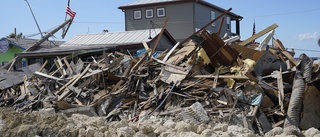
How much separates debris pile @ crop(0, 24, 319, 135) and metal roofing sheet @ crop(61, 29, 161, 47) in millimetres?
6455

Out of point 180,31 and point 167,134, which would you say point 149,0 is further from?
point 167,134

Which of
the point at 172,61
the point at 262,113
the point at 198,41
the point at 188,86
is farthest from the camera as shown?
the point at 172,61

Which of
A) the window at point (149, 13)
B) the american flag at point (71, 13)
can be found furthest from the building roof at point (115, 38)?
the window at point (149, 13)

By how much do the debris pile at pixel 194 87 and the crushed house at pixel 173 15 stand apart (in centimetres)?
1296

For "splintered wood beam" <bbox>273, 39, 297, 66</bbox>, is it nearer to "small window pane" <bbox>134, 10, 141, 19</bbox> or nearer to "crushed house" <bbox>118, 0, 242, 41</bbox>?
"crushed house" <bbox>118, 0, 242, 41</bbox>

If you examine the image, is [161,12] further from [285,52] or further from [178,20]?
[285,52]

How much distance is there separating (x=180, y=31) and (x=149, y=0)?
351 cm

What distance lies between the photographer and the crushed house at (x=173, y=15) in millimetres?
25969

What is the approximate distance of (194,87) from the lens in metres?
10.4

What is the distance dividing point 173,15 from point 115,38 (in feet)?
22.2

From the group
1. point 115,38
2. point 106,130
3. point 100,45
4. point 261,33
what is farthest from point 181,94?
point 115,38

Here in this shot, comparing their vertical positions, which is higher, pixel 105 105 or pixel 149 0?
pixel 149 0

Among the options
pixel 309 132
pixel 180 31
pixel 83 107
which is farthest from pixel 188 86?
pixel 180 31

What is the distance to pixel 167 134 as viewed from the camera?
237 inches
